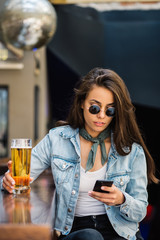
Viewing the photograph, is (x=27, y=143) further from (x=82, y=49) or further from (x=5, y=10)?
(x=82, y=49)

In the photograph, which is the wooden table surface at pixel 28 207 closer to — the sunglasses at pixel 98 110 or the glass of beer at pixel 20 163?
the glass of beer at pixel 20 163

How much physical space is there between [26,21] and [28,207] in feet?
5.32

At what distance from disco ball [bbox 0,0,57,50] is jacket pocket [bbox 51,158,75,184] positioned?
1163mm

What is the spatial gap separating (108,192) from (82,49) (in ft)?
16.1

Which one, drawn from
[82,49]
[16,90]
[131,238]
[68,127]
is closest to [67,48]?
[82,49]

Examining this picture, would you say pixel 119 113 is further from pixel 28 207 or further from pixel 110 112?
pixel 28 207

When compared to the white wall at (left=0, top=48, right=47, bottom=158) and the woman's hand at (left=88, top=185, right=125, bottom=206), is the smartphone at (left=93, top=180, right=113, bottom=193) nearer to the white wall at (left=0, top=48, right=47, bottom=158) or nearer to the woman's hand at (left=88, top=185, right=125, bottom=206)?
the woman's hand at (left=88, top=185, right=125, bottom=206)

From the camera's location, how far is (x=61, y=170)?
172 centimetres

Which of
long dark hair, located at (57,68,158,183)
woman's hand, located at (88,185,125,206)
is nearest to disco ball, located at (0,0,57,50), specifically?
long dark hair, located at (57,68,158,183)

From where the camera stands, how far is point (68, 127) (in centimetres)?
189

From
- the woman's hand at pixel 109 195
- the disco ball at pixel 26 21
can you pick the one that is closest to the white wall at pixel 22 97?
the disco ball at pixel 26 21

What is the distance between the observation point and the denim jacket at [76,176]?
1.62 m

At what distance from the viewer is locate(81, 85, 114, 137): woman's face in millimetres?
1720

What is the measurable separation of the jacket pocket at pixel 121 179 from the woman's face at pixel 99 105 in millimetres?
231
